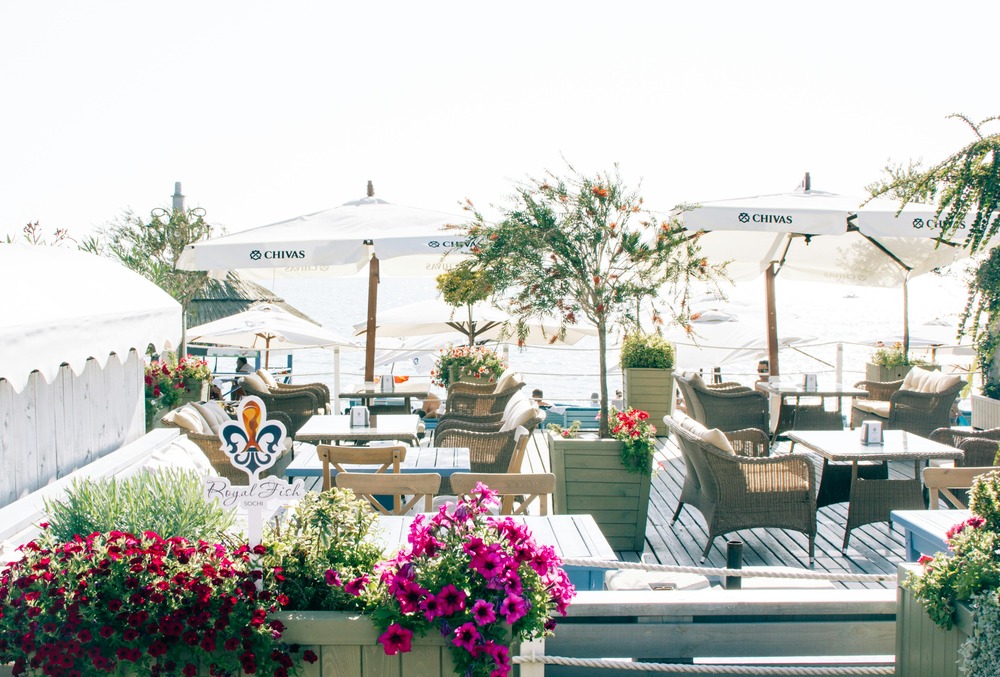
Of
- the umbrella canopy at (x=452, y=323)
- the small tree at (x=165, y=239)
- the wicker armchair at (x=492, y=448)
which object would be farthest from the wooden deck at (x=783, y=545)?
the small tree at (x=165, y=239)

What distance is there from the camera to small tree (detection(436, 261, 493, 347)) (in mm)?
6529

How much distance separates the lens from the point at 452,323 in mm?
12055

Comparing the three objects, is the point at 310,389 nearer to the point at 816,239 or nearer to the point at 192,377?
the point at 192,377

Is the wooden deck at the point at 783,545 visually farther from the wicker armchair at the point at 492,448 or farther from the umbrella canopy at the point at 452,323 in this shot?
the umbrella canopy at the point at 452,323

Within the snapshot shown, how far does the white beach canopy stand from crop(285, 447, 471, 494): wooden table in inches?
47.6

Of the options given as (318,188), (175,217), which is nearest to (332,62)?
(175,217)

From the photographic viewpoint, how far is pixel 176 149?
24.7 metres

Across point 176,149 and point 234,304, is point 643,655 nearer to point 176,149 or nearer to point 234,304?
point 234,304

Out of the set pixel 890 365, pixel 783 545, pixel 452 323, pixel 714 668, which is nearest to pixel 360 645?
pixel 714 668

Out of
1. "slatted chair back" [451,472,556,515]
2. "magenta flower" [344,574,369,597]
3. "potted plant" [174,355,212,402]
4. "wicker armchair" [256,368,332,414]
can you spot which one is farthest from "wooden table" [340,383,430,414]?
"magenta flower" [344,574,369,597]

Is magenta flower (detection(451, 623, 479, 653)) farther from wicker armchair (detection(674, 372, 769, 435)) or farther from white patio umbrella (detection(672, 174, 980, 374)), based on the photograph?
wicker armchair (detection(674, 372, 769, 435))

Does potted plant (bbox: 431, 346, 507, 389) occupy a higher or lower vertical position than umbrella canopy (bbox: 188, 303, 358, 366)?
lower

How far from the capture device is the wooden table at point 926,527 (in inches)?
159

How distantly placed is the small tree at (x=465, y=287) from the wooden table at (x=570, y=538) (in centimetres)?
244
